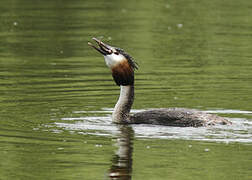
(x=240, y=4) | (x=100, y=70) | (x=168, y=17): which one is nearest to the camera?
(x=100, y=70)

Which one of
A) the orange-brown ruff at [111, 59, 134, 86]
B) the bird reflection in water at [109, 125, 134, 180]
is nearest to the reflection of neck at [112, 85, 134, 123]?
the orange-brown ruff at [111, 59, 134, 86]

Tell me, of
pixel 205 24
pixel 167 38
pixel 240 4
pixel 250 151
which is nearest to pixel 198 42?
pixel 167 38

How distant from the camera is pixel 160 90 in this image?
1838 cm

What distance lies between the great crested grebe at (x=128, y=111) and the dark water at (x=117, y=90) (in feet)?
0.65

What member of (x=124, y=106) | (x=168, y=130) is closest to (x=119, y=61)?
(x=124, y=106)

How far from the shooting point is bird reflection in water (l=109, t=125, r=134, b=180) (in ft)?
39.1

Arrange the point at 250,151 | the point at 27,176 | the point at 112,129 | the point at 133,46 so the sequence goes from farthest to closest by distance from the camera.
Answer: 1. the point at 133,46
2. the point at 112,129
3. the point at 250,151
4. the point at 27,176

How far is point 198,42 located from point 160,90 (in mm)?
7893

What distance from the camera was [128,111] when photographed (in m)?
15.6

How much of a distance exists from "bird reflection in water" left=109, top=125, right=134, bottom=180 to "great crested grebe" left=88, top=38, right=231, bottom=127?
0.31 metres

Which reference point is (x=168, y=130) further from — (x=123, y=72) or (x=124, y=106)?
(x=123, y=72)

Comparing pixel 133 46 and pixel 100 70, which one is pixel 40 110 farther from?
pixel 133 46

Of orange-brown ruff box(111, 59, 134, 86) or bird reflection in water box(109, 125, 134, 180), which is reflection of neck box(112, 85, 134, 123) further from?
bird reflection in water box(109, 125, 134, 180)

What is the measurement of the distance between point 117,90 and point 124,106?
337 centimetres
